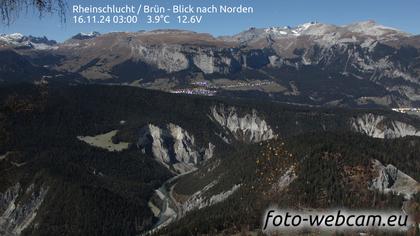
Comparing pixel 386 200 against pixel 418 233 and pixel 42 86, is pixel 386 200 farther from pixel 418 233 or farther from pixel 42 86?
pixel 42 86

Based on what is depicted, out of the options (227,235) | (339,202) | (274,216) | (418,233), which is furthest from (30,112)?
(339,202)

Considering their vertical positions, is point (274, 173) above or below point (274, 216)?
above

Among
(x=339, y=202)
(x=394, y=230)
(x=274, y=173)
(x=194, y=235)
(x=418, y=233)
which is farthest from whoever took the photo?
(x=339, y=202)

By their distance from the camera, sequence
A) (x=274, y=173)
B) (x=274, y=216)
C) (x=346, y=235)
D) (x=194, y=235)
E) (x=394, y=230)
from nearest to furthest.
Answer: (x=274, y=173), (x=274, y=216), (x=346, y=235), (x=394, y=230), (x=194, y=235)

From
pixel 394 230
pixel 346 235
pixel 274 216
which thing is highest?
pixel 274 216

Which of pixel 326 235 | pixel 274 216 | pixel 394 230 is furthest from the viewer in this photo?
pixel 394 230

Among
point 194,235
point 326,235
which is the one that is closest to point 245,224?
point 194,235

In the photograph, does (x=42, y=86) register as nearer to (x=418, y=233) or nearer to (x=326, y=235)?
(x=326, y=235)

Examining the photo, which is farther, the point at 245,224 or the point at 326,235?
the point at 245,224

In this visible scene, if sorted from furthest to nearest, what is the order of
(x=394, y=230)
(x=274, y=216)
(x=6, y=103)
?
(x=394, y=230), (x=274, y=216), (x=6, y=103)
